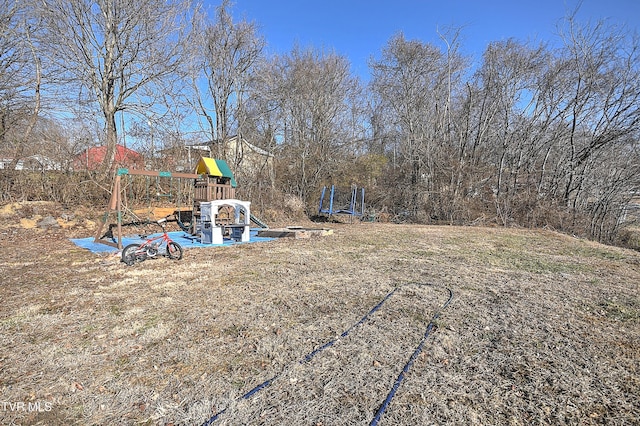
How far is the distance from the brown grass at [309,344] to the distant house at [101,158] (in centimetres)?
518

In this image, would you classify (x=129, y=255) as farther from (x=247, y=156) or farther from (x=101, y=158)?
(x=247, y=156)

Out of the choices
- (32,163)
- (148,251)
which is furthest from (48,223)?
(148,251)

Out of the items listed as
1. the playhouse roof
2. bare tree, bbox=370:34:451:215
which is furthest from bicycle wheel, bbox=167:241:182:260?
bare tree, bbox=370:34:451:215

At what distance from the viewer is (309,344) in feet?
8.96

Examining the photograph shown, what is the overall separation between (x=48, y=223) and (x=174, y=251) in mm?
4794

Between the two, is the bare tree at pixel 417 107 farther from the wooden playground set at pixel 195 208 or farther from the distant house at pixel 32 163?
the distant house at pixel 32 163

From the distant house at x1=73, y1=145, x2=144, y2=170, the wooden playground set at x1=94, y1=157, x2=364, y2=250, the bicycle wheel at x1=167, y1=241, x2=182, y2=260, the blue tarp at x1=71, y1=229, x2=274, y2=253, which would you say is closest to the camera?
the bicycle wheel at x1=167, y1=241, x2=182, y2=260

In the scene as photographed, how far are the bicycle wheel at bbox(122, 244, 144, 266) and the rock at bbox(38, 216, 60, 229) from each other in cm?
458

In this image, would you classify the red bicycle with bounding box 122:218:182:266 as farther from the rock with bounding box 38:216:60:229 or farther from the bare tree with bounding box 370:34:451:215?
the bare tree with bounding box 370:34:451:215

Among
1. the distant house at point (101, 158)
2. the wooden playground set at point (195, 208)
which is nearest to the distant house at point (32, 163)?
the distant house at point (101, 158)

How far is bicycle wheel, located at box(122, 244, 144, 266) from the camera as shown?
5.25 metres

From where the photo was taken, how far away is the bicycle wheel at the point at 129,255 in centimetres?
525

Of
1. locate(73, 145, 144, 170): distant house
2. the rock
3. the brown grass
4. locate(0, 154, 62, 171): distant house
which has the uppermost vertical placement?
locate(73, 145, 144, 170): distant house

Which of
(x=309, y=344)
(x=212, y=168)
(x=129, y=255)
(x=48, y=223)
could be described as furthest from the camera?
(x=212, y=168)
